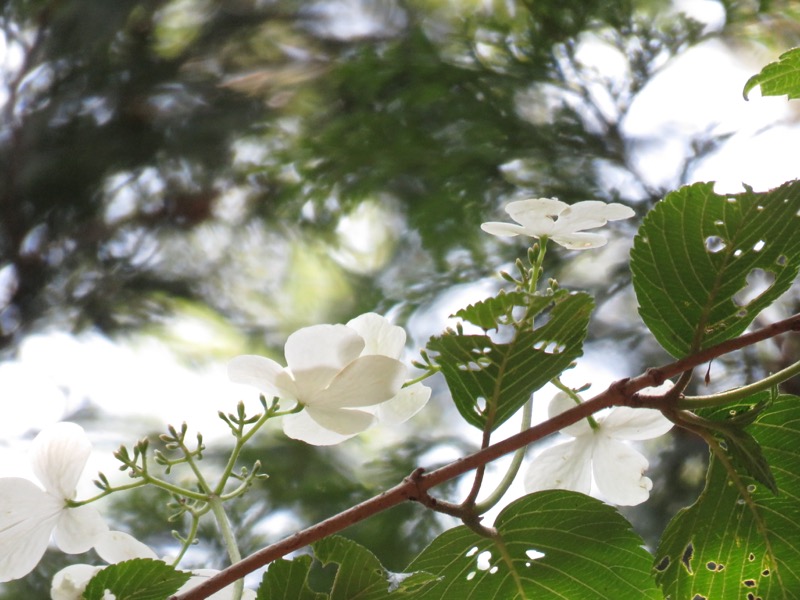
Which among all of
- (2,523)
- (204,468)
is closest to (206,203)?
(204,468)

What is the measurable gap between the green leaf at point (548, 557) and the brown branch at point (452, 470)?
52 mm

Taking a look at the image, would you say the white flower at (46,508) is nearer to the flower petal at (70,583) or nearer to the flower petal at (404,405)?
the flower petal at (70,583)

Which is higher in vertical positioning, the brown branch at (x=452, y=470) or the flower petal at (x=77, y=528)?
the brown branch at (x=452, y=470)

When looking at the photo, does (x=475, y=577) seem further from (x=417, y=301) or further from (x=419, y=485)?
(x=417, y=301)

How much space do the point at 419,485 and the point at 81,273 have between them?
5.32 feet

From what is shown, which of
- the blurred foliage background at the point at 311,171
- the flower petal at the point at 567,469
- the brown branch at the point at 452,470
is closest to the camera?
the brown branch at the point at 452,470

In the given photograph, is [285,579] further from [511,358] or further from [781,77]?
[781,77]

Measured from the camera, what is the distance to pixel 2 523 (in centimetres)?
36

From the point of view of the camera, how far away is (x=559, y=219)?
40 cm

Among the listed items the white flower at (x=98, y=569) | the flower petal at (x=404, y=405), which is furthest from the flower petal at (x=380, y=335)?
the white flower at (x=98, y=569)

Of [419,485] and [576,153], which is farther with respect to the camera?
[576,153]

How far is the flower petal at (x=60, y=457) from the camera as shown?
0.38 metres

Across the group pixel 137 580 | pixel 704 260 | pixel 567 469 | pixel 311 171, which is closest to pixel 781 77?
pixel 704 260

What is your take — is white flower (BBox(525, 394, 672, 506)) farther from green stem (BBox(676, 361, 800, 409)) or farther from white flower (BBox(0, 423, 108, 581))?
white flower (BBox(0, 423, 108, 581))
